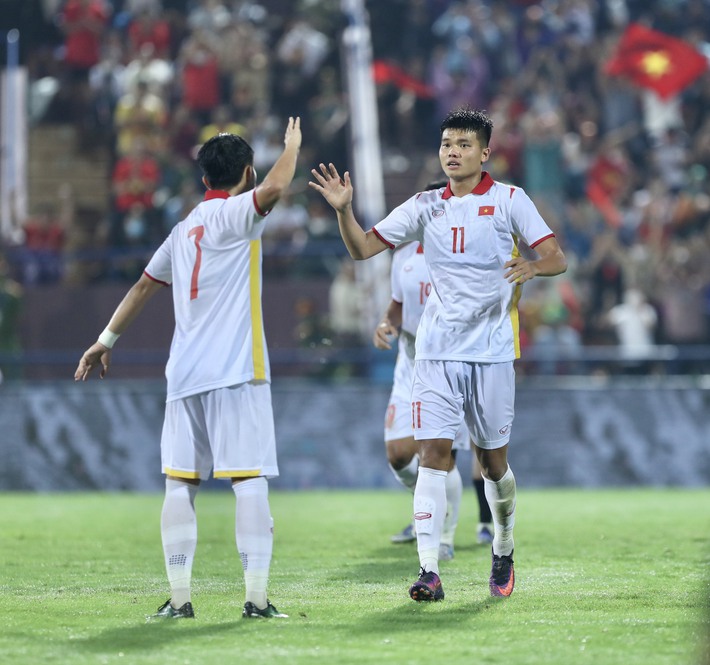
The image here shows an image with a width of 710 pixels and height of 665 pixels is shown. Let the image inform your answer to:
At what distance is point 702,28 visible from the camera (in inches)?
882

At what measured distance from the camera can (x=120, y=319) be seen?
23.3 feet

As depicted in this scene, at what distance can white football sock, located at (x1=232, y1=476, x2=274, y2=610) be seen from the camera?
6570 mm

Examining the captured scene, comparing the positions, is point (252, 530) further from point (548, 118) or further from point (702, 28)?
point (702, 28)

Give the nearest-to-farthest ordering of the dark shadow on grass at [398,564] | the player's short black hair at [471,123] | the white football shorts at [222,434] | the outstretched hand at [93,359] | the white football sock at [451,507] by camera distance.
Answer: the white football shorts at [222,434] → the outstretched hand at [93,359] → the player's short black hair at [471,123] → the dark shadow on grass at [398,564] → the white football sock at [451,507]

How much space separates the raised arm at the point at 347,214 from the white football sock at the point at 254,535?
4.46ft

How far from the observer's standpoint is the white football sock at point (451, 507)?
31.6ft

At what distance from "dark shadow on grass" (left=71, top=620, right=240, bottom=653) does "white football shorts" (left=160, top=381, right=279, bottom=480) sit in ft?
2.22

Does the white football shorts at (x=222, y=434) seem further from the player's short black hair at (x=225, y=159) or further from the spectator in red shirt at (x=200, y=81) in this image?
the spectator in red shirt at (x=200, y=81)

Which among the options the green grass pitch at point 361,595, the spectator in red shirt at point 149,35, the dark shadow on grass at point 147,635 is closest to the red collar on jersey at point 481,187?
the green grass pitch at point 361,595

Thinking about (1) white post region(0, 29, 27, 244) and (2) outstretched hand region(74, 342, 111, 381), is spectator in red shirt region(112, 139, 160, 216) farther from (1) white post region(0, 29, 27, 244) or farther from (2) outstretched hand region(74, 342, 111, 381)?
(2) outstretched hand region(74, 342, 111, 381)

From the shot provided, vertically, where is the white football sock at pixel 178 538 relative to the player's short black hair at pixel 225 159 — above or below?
below

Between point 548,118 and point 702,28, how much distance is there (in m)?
4.02

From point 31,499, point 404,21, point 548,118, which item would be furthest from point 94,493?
point 404,21

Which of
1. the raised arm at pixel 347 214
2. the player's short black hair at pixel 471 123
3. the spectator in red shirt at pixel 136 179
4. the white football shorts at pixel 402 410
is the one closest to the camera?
the raised arm at pixel 347 214
